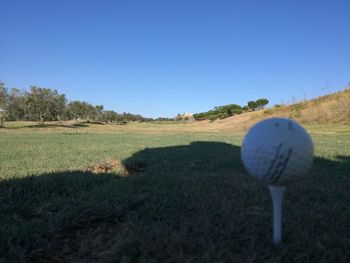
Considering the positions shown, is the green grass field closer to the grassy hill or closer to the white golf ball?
the white golf ball

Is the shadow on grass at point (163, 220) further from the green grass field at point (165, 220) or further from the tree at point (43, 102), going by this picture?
the tree at point (43, 102)

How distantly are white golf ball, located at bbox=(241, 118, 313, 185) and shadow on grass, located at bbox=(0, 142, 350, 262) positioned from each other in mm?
574

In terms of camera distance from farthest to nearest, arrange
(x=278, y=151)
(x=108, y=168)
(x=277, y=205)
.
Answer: (x=108, y=168) → (x=277, y=205) → (x=278, y=151)

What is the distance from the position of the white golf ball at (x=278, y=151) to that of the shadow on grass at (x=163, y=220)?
574 millimetres

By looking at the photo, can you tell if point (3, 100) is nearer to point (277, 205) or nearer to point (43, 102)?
point (43, 102)

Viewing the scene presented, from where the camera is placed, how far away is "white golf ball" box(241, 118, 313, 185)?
2041 millimetres

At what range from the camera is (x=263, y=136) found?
2.11 m

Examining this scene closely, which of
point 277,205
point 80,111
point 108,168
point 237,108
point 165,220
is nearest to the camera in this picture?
point 277,205

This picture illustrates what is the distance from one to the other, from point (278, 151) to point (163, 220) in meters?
1.33

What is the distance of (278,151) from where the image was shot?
203cm

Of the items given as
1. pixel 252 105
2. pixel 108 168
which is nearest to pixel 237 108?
pixel 252 105

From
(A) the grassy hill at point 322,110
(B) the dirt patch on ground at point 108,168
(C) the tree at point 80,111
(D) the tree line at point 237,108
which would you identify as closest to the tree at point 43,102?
(C) the tree at point 80,111

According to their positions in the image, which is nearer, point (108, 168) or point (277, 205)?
point (277, 205)

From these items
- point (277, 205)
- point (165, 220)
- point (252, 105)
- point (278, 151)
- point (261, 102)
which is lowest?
point (165, 220)
